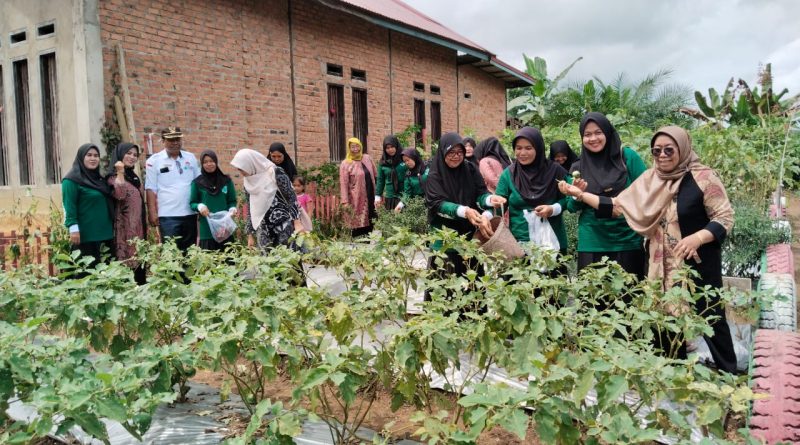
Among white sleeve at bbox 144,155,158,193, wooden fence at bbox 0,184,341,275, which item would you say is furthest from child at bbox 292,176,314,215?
wooden fence at bbox 0,184,341,275

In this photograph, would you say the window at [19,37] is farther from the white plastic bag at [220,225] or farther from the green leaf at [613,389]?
the green leaf at [613,389]

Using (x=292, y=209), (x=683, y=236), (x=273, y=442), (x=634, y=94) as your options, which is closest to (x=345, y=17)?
(x=292, y=209)

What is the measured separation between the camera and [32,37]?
25.9 ft

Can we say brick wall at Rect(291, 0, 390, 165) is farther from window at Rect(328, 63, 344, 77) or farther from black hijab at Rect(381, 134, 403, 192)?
black hijab at Rect(381, 134, 403, 192)

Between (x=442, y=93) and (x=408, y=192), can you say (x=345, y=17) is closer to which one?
(x=442, y=93)

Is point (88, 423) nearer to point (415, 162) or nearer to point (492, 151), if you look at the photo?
point (492, 151)

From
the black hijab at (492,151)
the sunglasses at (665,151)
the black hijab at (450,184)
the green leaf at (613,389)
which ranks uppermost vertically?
the black hijab at (492,151)

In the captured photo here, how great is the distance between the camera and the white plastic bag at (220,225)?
5699mm

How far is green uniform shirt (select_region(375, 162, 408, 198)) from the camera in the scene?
328 inches

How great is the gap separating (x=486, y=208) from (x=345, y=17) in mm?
7999

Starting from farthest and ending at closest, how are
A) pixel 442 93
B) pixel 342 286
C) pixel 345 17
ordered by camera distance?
pixel 442 93 → pixel 345 17 → pixel 342 286

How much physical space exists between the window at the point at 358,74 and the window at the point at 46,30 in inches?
211

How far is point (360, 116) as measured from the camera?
12.3m

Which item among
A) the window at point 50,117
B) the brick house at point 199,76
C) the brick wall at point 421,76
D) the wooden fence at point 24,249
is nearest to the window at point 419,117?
the brick wall at point 421,76
